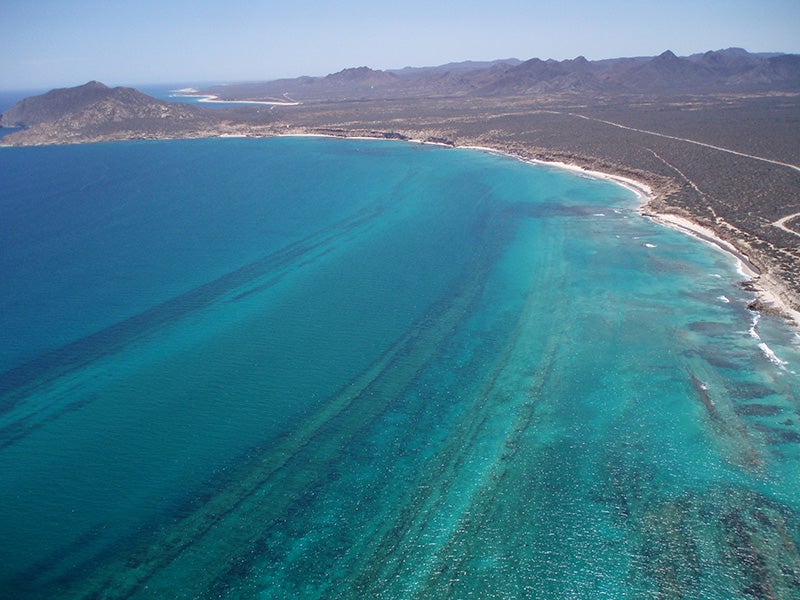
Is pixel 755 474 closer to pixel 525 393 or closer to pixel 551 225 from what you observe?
pixel 525 393

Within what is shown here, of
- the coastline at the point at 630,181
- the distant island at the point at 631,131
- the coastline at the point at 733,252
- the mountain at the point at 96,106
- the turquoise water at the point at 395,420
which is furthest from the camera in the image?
the mountain at the point at 96,106

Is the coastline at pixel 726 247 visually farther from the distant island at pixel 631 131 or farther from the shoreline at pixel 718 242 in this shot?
the distant island at pixel 631 131

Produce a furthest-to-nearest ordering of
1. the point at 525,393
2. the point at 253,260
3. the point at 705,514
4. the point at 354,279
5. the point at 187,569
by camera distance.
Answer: the point at 253,260
the point at 354,279
the point at 525,393
the point at 705,514
the point at 187,569

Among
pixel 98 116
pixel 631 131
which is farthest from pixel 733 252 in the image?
pixel 98 116

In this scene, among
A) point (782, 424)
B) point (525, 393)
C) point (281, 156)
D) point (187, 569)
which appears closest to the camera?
point (187, 569)

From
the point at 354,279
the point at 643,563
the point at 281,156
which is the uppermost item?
the point at 281,156

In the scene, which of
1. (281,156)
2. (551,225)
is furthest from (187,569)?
(281,156)

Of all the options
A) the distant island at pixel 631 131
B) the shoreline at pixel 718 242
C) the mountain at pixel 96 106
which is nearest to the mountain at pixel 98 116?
the mountain at pixel 96 106
